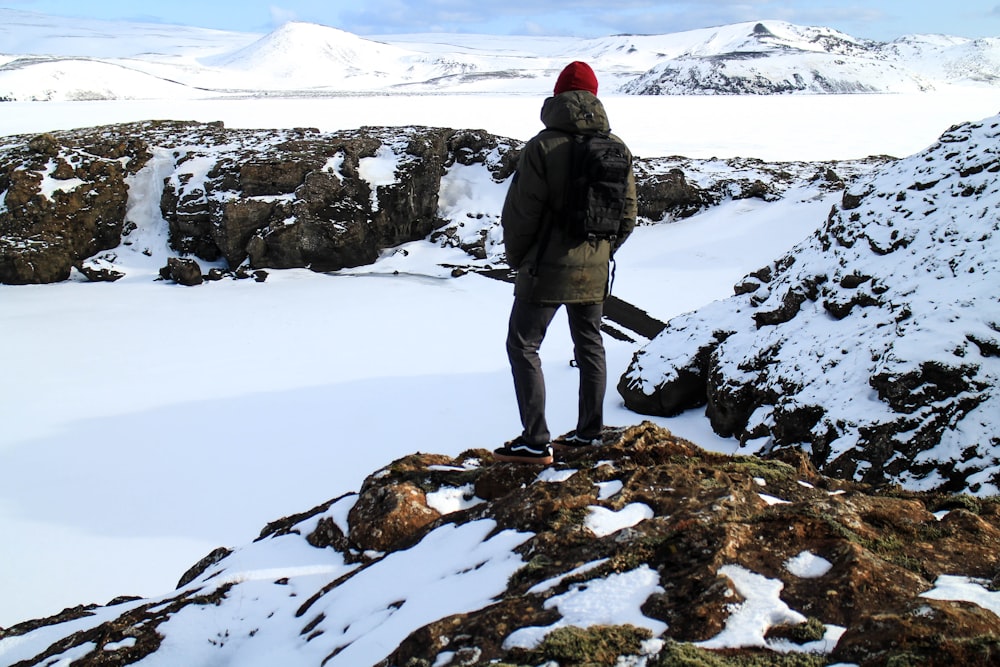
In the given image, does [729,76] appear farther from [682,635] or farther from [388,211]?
[682,635]

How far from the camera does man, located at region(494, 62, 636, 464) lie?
3.78 metres

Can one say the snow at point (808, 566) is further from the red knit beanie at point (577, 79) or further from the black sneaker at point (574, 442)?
the red knit beanie at point (577, 79)

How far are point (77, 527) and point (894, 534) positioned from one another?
745 cm

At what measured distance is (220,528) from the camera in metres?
6.99

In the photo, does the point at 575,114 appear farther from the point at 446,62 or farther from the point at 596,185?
the point at 446,62

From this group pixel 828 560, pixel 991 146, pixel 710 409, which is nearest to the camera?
pixel 828 560

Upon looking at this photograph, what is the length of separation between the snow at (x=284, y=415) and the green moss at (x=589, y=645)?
10 cm

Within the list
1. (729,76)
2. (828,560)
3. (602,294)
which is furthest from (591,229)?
(729,76)

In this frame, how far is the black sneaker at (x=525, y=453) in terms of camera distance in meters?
4.21

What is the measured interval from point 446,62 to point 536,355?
151603 mm

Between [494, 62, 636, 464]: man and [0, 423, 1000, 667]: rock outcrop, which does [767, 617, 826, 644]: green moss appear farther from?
[494, 62, 636, 464]: man

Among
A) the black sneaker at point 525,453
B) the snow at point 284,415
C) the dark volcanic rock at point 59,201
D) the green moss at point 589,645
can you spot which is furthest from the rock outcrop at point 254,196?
the green moss at point 589,645

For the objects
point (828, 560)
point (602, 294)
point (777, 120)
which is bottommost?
point (828, 560)

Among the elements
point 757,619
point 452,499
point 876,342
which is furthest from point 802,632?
point 876,342
